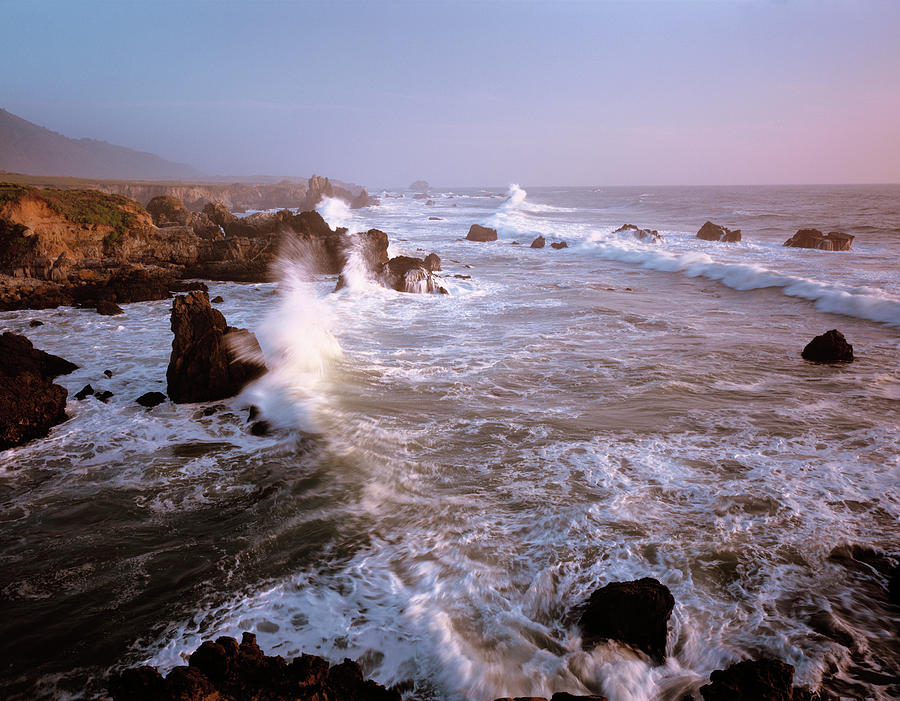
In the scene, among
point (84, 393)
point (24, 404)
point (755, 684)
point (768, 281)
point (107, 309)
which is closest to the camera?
point (755, 684)

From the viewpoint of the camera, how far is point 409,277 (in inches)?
816

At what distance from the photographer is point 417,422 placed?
8.13 m

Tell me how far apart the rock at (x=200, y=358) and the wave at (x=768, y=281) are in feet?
62.7

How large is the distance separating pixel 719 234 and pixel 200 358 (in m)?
40.8

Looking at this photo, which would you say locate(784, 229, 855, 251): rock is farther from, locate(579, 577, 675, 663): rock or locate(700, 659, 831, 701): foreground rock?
locate(700, 659, 831, 701): foreground rock

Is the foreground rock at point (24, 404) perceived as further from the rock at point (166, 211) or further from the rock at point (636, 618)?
the rock at point (166, 211)

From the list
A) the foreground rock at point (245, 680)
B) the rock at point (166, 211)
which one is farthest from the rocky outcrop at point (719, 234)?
the foreground rock at point (245, 680)

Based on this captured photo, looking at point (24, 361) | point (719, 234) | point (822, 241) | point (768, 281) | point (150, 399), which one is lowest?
point (150, 399)

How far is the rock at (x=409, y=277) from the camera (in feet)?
67.0

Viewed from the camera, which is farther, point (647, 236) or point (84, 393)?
point (647, 236)

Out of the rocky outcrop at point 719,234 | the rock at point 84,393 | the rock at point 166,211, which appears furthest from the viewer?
the rocky outcrop at point 719,234

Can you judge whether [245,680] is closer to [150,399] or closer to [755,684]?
[755,684]

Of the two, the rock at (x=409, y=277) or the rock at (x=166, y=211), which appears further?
the rock at (x=166, y=211)

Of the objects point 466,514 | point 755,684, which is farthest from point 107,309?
point 755,684
